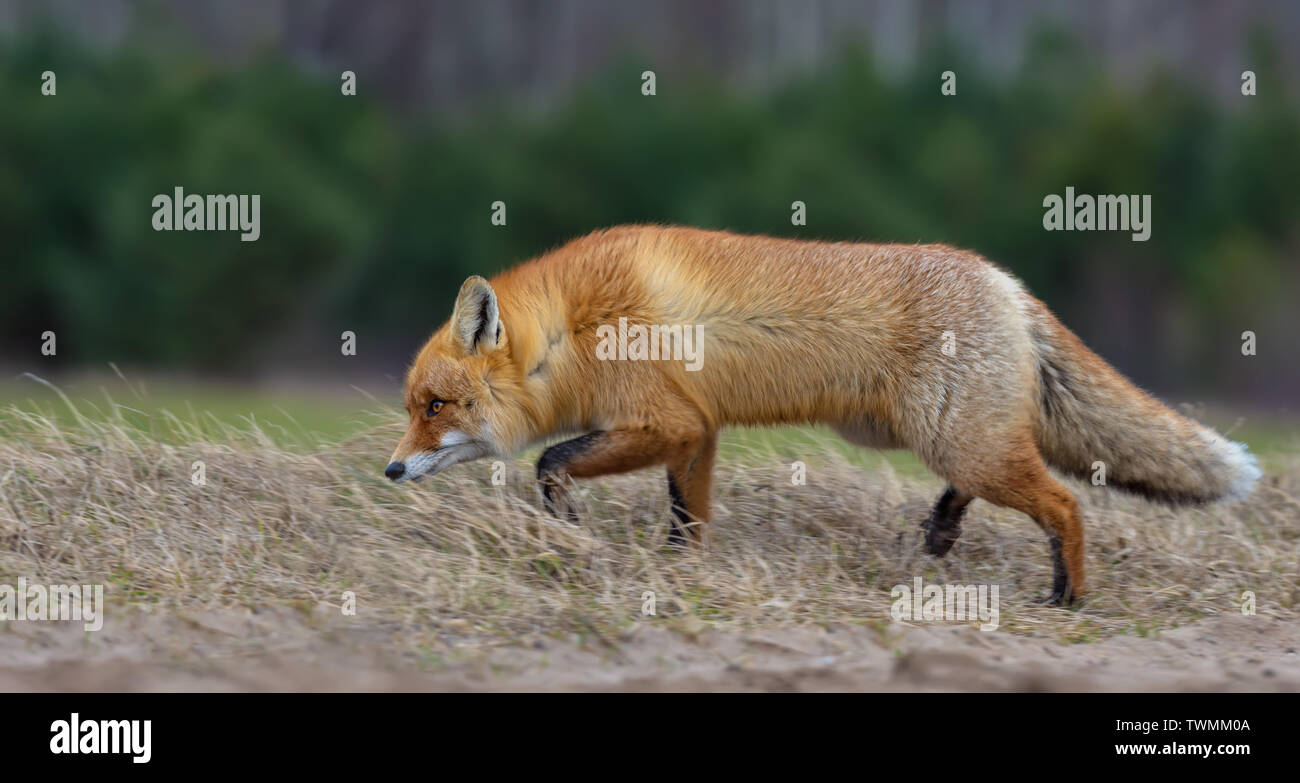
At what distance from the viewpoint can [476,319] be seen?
6.52m

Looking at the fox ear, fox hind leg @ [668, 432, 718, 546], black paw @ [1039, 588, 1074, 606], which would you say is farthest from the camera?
fox hind leg @ [668, 432, 718, 546]

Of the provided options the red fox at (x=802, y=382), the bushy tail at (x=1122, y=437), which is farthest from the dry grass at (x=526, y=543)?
the bushy tail at (x=1122, y=437)

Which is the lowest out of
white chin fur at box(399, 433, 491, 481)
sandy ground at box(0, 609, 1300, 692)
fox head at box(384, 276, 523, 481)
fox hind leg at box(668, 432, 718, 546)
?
sandy ground at box(0, 609, 1300, 692)

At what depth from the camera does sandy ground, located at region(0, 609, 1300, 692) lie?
4.99 meters

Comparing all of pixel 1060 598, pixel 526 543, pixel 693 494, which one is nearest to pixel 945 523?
pixel 1060 598

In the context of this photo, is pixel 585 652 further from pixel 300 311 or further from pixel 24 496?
pixel 300 311

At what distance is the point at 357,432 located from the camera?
838 cm

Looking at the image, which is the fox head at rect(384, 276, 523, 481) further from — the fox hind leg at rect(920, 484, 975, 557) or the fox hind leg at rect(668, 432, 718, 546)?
the fox hind leg at rect(920, 484, 975, 557)

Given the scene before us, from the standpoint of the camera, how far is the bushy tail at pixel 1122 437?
6.64m

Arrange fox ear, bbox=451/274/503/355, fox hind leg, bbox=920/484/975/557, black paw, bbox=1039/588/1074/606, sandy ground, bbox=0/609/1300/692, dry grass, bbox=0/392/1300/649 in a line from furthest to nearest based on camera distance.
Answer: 1. fox hind leg, bbox=920/484/975/557
2. black paw, bbox=1039/588/1074/606
3. fox ear, bbox=451/274/503/355
4. dry grass, bbox=0/392/1300/649
5. sandy ground, bbox=0/609/1300/692

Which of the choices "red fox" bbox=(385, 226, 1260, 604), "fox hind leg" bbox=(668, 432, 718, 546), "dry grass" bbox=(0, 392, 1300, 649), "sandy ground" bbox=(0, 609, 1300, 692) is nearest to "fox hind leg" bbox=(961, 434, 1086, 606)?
"red fox" bbox=(385, 226, 1260, 604)

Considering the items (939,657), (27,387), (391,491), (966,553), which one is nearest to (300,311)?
(27,387)

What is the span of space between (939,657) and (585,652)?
57.9 inches

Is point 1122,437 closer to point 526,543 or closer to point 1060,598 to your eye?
point 1060,598
